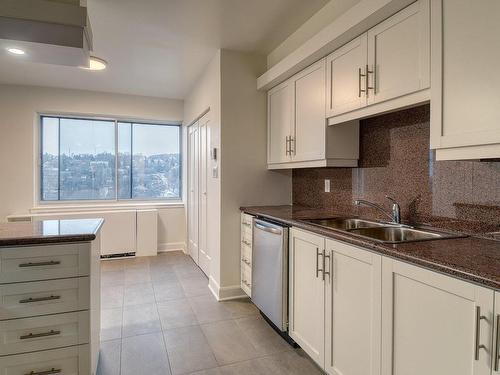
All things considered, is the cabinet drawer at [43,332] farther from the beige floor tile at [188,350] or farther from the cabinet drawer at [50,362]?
the beige floor tile at [188,350]

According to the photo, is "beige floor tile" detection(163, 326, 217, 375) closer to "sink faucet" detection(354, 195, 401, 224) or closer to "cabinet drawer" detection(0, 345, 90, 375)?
"cabinet drawer" detection(0, 345, 90, 375)

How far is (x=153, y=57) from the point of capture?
3.38 meters

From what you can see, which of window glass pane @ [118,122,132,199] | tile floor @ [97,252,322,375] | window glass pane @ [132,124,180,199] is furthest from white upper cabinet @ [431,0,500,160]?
window glass pane @ [118,122,132,199]

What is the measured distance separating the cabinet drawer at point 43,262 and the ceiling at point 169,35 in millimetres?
1789

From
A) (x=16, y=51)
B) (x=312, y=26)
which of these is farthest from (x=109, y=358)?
(x=312, y=26)

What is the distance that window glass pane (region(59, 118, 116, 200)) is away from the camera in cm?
483

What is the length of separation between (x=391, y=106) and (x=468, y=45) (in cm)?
49

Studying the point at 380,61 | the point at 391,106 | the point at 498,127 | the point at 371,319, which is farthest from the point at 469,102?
the point at 371,319

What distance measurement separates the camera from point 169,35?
2861 mm

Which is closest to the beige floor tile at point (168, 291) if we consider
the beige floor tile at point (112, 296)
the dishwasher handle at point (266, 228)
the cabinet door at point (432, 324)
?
the beige floor tile at point (112, 296)

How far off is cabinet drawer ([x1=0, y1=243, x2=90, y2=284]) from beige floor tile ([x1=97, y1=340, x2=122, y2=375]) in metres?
0.78

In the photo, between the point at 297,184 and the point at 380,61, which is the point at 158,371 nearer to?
the point at 297,184

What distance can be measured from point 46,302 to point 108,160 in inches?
149

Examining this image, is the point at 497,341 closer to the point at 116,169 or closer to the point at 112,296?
the point at 112,296
